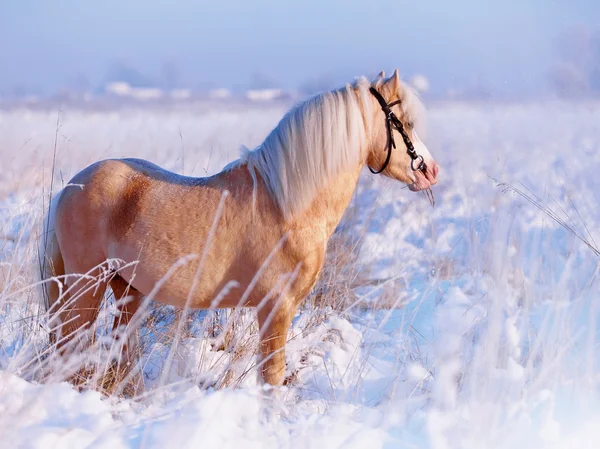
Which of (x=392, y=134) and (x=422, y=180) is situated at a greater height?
(x=392, y=134)

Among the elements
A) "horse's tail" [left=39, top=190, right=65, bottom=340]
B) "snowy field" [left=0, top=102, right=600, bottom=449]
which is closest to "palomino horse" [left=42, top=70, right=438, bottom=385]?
"horse's tail" [left=39, top=190, right=65, bottom=340]

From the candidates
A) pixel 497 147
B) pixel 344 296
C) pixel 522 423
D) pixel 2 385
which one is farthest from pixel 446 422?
pixel 497 147

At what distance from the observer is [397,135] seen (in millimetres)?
3170

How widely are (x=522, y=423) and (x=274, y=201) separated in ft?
5.18

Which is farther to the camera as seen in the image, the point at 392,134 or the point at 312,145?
the point at 392,134

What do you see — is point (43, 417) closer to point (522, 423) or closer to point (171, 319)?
point (522, 423)

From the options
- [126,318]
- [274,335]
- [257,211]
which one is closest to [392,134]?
[257,211]

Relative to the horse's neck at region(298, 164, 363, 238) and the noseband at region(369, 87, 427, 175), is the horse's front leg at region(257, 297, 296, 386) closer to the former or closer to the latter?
the horse's neck at region(298, 164, 363, 238)

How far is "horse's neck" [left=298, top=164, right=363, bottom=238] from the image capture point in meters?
3.00

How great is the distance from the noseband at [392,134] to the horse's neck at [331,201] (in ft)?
0.71

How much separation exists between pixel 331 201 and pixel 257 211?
0.40 meters

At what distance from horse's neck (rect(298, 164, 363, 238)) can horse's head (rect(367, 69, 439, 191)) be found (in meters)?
0.19

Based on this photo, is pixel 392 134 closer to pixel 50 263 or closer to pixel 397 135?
pixel 397 135

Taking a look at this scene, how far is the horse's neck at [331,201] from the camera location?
300cm
